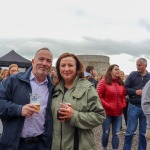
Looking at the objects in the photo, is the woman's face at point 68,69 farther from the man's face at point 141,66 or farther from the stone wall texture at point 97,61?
the stone wall texture at point 97,61

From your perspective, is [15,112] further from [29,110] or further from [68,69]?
[68,69]

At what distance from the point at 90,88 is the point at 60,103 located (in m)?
0.38

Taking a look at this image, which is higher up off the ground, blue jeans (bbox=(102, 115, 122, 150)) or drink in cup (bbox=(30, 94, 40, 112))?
drink in cup (bbox=(30, 94, 40, 112))

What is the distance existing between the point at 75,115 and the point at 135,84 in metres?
2.99

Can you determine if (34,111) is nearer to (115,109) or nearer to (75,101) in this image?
(75,101)

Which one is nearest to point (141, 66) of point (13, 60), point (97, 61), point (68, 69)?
point (68, 69)

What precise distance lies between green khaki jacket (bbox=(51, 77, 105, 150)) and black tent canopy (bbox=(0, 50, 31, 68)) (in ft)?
33.5

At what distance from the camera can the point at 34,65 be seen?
285cm

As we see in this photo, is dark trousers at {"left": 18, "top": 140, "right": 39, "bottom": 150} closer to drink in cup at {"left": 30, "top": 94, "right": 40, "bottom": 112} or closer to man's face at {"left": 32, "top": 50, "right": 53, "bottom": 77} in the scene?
drink in cup at {"left": 30, "top": 94, "right": 40, "bottom": 112}

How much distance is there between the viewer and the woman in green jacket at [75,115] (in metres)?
2.61

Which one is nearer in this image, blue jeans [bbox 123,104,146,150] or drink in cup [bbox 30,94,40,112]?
drink in cup [bbox 30,94,40,112]

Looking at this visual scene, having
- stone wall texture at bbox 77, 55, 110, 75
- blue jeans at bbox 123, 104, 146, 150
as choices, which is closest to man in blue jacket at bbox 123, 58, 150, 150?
blue jeans at bbox 123, 104, 146, 150

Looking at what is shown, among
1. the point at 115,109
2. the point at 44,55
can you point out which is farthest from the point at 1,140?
the point at 115,109

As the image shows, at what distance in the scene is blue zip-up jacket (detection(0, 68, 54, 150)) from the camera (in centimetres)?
258
